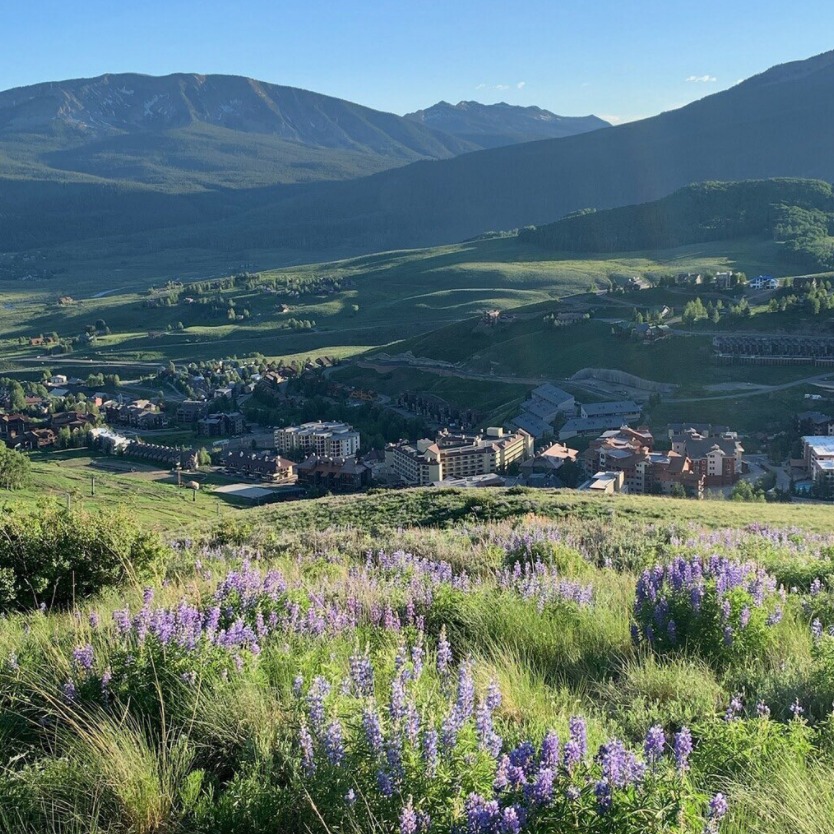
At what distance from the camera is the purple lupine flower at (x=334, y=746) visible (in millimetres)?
3401

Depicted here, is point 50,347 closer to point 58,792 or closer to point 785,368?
point 785,368

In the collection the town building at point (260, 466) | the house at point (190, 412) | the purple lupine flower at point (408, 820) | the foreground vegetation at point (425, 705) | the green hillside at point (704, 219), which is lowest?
the town building at point (260, 466)

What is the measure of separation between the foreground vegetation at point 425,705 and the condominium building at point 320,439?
54.6 m

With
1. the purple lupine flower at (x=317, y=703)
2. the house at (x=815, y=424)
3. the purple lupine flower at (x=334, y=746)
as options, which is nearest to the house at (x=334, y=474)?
the house at (x=815, y=424)

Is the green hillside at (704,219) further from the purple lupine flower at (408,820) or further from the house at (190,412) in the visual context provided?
the purple lupine flower at (408,820)

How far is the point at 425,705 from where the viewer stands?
12.5ft

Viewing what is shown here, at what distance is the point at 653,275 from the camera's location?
430 feet

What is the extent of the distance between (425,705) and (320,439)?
2379 inches

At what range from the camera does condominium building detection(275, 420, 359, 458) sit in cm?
6284

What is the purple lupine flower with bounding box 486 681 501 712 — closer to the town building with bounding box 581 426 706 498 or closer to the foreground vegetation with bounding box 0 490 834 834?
the foreground vegetation with bounding box 0 490 834 834

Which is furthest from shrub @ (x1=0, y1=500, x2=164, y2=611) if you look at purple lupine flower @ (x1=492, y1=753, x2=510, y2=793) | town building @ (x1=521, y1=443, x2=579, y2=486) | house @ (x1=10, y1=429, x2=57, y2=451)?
house @ (x1=10, y1=429, x2=57, y2=451)

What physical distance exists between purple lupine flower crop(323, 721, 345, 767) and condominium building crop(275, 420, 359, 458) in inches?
2255

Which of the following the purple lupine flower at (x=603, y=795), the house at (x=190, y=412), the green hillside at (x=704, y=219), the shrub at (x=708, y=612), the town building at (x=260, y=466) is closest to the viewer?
the purple lupine flower at (x=603, y=795)

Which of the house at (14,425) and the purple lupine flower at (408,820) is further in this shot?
the house at (14,425)
